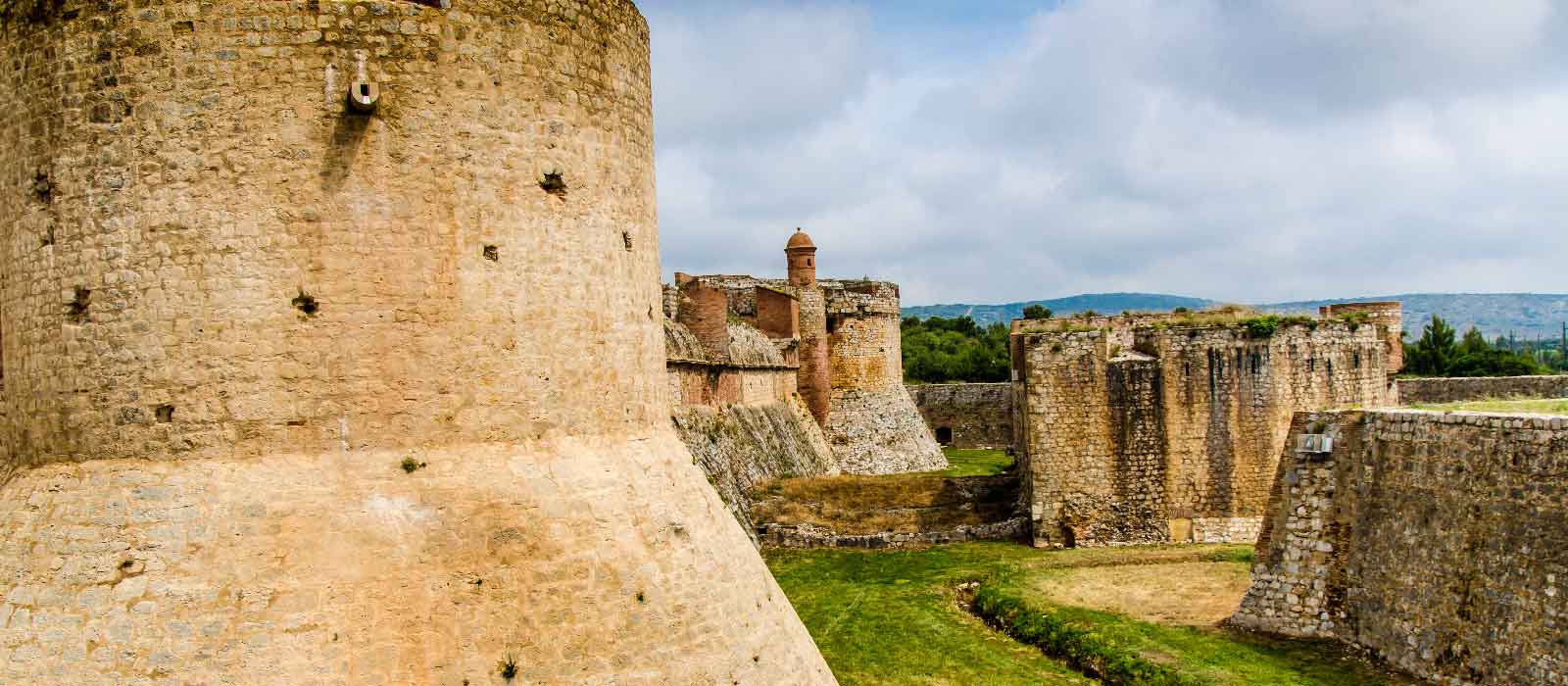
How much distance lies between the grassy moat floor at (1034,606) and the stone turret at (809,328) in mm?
14854

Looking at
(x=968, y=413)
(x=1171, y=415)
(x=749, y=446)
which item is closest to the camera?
(x=1171, y=415)

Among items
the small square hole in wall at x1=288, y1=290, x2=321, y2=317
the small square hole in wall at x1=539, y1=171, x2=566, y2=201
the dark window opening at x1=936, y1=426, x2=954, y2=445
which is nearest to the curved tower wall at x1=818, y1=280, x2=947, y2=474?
the dark window opening at x1=936, y1=426, x2=954, y2=445

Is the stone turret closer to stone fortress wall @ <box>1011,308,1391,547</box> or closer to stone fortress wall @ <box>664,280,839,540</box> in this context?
stone fortress wall @ <box>664,280,839,540</box>

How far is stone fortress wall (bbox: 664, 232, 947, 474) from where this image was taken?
3759 cm

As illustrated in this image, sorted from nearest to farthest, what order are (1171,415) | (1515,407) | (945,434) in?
(1515,407) → (1171,415) → (945,434)

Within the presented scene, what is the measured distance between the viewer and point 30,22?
21.4 feet

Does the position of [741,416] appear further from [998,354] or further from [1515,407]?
[998,354]

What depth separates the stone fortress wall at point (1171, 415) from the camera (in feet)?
73.7

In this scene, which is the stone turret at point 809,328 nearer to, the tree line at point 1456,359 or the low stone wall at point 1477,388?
the low stone wall at point 1477,388

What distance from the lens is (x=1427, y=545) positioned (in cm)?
1245

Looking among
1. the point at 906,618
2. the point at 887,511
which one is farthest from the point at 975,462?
the point at 906,618

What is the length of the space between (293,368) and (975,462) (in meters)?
38.9

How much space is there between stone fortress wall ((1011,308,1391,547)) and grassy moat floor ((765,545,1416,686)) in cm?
92

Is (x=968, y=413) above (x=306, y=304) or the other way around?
the other way around
